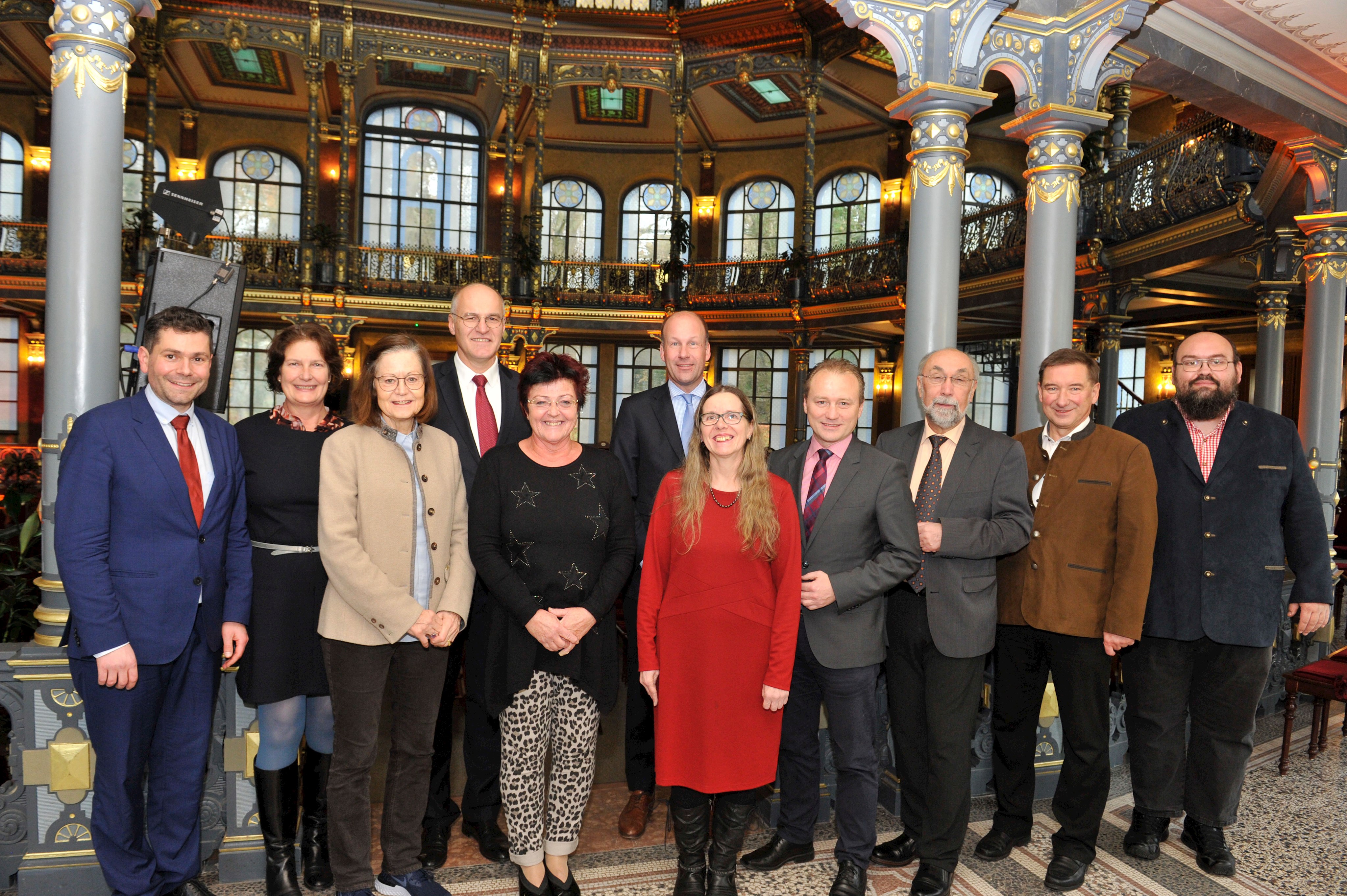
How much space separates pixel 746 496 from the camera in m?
2.46

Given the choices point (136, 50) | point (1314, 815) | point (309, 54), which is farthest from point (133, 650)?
point (136, 50)

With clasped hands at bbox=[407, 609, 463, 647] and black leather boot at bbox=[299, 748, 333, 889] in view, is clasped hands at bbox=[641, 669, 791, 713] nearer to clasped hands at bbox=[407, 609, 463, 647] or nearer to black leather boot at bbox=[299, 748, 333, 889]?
clasped hands at bbox=[407, 609, 463, 647]

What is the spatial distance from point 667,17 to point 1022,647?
1328 centimetres

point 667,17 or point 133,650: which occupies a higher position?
point 667,17

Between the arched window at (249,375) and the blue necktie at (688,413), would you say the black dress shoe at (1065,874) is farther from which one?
the arched window at (249,375)

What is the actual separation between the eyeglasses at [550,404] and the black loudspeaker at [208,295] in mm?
1372

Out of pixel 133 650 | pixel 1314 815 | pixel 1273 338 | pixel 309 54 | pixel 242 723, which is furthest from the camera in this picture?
pixel 309 54

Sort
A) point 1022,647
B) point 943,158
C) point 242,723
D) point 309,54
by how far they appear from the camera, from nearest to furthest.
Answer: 1. point 242,723
2. point 1022,647
3. point 943,158
4. point 309,54

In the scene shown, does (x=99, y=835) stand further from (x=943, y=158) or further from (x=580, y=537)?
(x=943, y=158)

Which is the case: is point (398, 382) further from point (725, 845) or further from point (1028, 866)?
point (1028, 866)

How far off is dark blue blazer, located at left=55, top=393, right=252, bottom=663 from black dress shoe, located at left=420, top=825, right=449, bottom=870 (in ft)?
3.22

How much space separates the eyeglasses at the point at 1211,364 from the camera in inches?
120

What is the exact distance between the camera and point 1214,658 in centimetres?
311

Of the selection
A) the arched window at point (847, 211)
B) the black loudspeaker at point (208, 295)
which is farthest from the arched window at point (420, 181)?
the black loudspeaker at point (208, 295)
